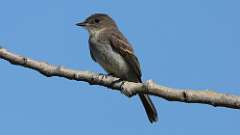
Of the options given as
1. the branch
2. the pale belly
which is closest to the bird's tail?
the pale belly

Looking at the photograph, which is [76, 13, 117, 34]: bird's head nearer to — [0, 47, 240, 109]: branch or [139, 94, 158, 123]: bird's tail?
[139, 94, 158, 123]: bird's tail

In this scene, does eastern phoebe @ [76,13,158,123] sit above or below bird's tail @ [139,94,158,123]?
above

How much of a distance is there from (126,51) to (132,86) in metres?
4.46

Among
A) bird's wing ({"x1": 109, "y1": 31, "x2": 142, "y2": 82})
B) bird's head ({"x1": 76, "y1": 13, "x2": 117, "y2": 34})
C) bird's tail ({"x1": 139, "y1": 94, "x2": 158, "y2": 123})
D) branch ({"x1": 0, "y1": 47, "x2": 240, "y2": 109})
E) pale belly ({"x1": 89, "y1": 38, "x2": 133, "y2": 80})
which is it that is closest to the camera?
branch ({"x1": 0, "y1": 47, "x2": 240, "y2": 109})

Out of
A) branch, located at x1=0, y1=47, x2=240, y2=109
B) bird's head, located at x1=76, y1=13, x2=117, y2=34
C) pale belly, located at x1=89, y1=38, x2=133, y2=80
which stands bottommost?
branch, located at x1=0, y1=47, x2=240, y2=109

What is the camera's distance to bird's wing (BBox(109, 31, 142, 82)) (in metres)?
8.54

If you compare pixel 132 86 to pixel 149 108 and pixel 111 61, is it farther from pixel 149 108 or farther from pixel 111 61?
pixel 111 61

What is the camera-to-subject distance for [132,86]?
4.28 m

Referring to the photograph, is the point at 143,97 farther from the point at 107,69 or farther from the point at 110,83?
→ the point at 110,83

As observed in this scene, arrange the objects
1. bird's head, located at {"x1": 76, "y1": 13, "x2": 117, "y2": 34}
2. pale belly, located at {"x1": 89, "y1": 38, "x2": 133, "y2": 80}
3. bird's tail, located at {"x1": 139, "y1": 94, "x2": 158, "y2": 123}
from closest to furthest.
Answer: bird's tail, located at {"x1": 139, "y1": 94, "x2": 158, "y2": 123} → pale belly, located at {"x1": 89, "y1": 38, "x2": 133, "y2": 80} → bird's head, located at {"x1": 76, "y1": 13, "x2": 117, "y2": 34}

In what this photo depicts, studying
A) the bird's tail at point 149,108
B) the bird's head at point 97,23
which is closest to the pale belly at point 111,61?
the bird's tail at point 149,108

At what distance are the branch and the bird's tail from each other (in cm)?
217

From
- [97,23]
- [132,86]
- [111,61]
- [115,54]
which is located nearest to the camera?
[132,86]

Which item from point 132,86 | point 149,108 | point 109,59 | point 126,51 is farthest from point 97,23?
point 132,86
